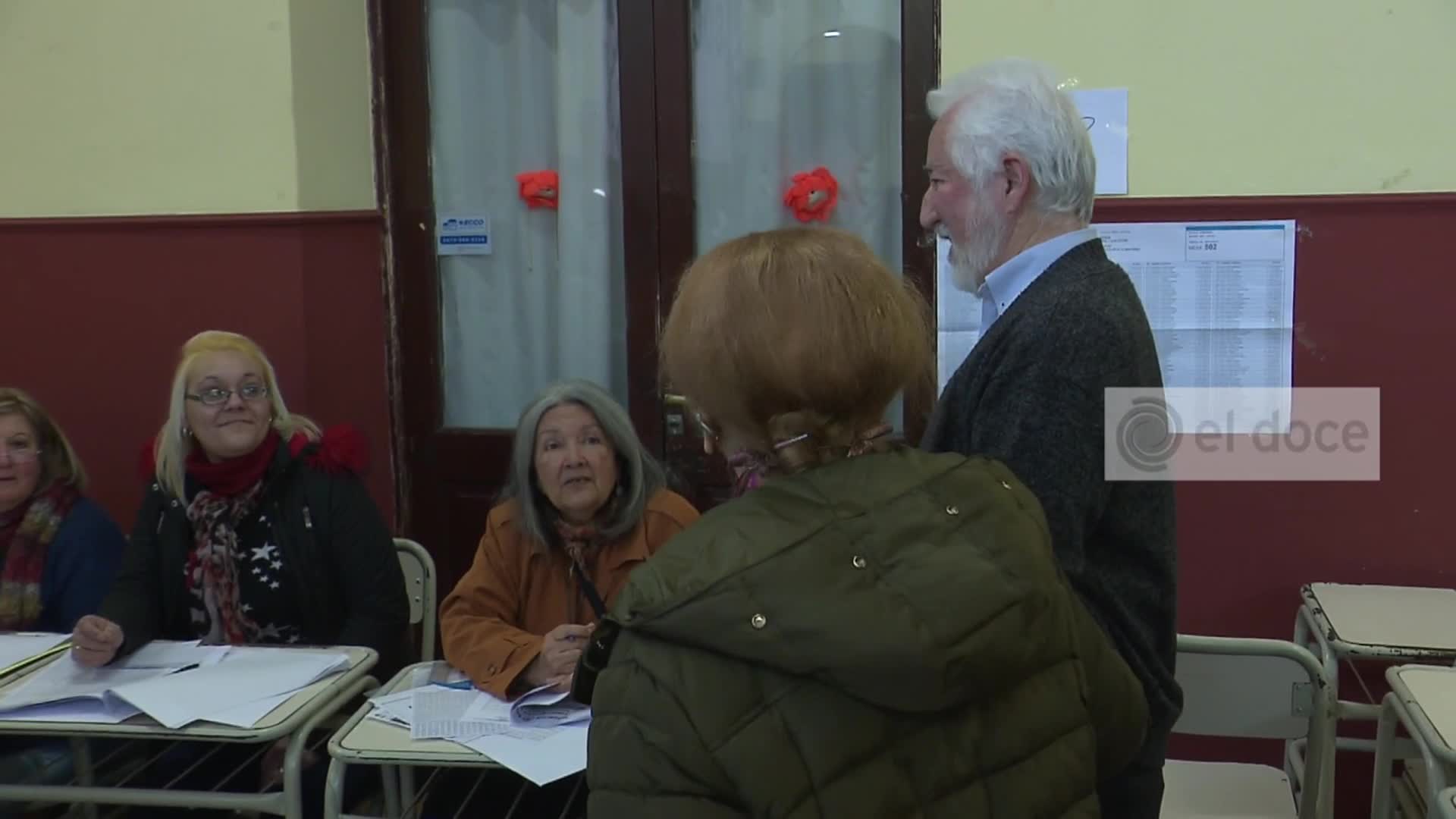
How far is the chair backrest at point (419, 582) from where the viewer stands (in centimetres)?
258

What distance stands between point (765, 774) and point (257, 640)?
1842 mm

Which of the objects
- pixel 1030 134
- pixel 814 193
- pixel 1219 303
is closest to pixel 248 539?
pixel 814 193

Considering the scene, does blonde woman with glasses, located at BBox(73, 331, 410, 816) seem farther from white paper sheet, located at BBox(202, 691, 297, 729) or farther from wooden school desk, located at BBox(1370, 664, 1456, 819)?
wooden school desk, located at BBox(1370, 664, 1456, 819)

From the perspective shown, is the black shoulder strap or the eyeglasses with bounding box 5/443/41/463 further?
the eyeglasses with bounding box 5/443/41/463

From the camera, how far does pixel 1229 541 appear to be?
2654 millimetres

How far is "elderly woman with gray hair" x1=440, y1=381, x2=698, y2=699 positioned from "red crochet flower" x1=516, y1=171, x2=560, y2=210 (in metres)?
0.95

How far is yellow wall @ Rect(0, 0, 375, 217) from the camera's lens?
2.94 metres

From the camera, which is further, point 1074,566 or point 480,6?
point 480,6

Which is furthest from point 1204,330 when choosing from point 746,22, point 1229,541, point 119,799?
point 119,799

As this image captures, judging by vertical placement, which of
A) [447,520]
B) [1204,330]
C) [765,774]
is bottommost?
[447,520]

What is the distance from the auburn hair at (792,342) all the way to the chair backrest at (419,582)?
1769 mm

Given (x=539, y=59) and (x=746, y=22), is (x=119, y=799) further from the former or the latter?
(x=746, y=22)

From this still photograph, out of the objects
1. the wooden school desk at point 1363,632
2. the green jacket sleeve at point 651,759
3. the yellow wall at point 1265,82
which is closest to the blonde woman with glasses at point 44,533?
the green jacket sleeve at point 651,759

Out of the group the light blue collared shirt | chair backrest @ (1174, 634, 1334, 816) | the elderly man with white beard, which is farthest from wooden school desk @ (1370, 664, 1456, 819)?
Answer: the light blue collared shirt
